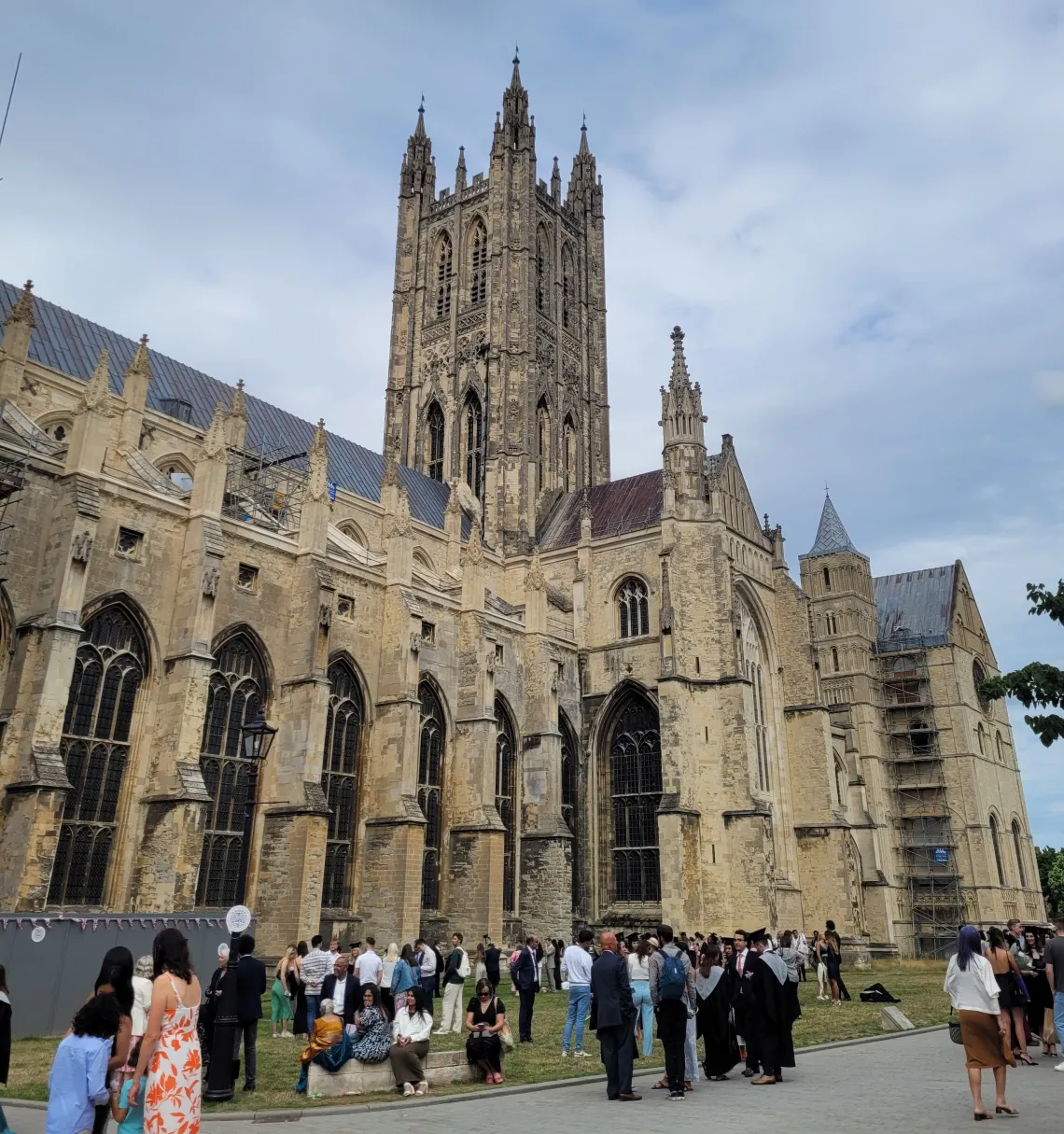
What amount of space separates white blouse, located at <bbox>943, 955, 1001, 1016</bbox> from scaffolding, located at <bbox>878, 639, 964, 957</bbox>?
35741 millimetres

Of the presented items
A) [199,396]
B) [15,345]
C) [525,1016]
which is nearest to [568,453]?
[199,396]

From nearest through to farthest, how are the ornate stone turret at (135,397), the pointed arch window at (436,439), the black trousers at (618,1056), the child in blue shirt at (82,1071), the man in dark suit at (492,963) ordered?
the child in blue shirt at (82,1071) < the black trousers at (618,1056) < the man in dark suit at (492,963) < the ornate stone turret at (135,397) < the pointed arch window at (436,439)

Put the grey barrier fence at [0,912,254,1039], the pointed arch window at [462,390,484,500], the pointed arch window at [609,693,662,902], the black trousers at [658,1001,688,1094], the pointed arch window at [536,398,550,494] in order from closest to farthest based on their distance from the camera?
the black trousers at [658,1001,688,1094], the grey barrier fence at [0,912,254,1039], the pointed arch window at [609,693,662,902], the pointed arch window at [462,390,484,500], the pointed arch window at [536,398,550,494]

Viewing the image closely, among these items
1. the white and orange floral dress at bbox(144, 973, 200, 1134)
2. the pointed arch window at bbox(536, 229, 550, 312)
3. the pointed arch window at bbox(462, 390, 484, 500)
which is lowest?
the white and orange floral dress at bbox(144, 973, 200, 1134)

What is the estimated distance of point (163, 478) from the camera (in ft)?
78.1

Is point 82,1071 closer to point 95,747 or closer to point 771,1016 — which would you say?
point 771,1016

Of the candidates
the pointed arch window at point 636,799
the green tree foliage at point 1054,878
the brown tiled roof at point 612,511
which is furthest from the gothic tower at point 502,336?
the green tree foliage at point 1054,878

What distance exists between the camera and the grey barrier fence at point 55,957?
1406 cm

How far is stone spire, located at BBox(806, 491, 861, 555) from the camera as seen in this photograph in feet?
160

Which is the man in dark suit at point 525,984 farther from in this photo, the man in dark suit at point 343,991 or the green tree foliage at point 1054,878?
the green tree foliage at point 1054,878

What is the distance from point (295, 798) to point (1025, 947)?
48.8ft

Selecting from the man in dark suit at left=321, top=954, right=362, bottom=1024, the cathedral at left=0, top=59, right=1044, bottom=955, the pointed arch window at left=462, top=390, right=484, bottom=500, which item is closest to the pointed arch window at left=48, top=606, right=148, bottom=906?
the cathedral at left=0, top=59, right=1044, bottom=955

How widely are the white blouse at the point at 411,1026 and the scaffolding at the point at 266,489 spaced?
16.9 metres

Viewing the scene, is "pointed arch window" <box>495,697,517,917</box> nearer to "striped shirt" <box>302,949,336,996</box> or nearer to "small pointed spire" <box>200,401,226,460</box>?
"small pointed spire" <box>200,401,226,460</box>
